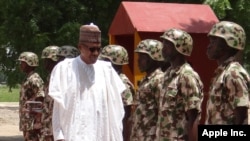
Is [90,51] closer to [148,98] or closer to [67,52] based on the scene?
[148,98]

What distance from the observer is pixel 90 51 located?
16.6 feet

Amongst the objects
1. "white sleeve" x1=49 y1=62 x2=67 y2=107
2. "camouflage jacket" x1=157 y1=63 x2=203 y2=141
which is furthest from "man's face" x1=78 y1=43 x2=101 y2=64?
"camouflage jacket" x1=157 y1=63 x2=203 y2=141

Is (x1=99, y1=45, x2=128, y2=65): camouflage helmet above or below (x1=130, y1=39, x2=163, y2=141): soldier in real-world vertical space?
above

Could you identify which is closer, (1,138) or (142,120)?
(142,120)

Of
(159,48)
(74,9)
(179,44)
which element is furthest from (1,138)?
(179,44)

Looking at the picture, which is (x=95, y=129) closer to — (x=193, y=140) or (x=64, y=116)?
(x=64, y=116)

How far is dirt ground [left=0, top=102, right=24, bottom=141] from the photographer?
54.0ft

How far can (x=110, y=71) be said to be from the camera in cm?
524

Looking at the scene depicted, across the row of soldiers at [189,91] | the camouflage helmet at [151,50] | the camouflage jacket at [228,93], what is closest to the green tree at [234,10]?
the camouflage helmet at [151,50]

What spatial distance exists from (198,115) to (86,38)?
122cm

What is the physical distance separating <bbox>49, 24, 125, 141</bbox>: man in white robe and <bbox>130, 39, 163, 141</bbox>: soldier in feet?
5.05

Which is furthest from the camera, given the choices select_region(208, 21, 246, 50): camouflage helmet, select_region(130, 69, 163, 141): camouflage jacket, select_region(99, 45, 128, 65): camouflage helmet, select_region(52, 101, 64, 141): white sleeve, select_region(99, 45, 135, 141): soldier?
select_region(99, 45, 128, 65): camouflage helmet

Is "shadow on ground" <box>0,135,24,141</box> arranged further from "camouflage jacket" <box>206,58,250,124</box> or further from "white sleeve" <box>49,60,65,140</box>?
"camouflage jacket" <box>206,58,250,124</box>

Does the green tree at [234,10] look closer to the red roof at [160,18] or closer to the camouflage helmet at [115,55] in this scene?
the red roof at [160,18]
